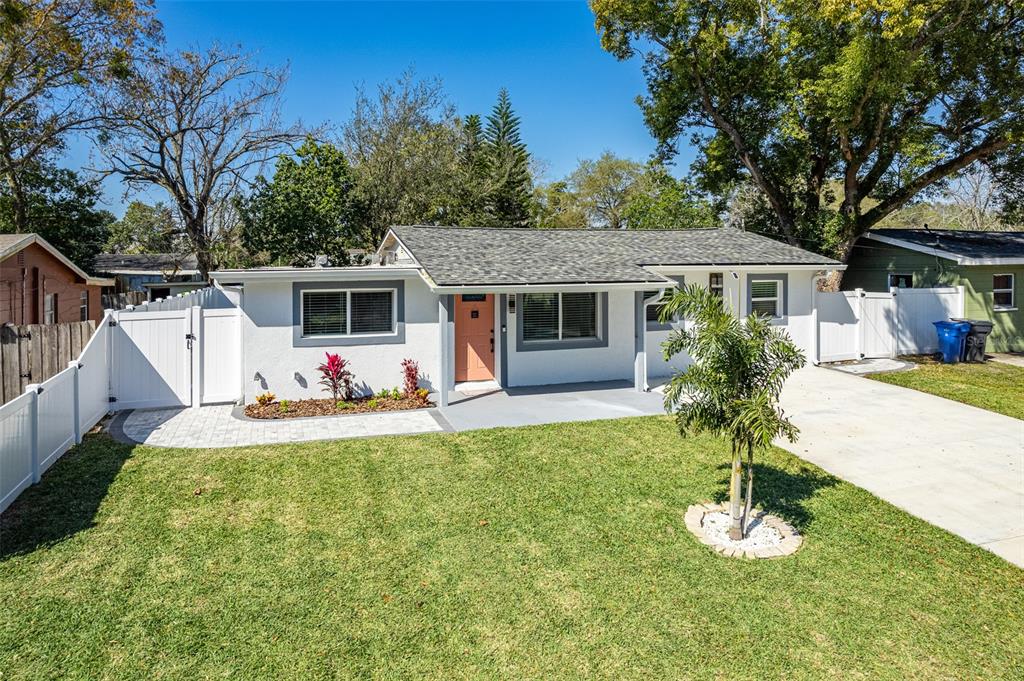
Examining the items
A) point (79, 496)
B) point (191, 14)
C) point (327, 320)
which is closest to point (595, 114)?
point (191, 14)

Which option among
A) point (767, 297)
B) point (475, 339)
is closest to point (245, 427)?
point (475, 339)

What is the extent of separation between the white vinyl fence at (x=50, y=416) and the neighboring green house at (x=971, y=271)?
→ 20.7 m

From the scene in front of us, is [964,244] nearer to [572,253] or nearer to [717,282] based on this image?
[717,282]

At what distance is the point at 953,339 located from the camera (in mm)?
15188

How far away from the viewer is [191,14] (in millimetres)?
23453

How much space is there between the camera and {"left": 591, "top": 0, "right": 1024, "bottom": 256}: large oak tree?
16828 mm

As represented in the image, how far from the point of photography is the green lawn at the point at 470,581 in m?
4.08

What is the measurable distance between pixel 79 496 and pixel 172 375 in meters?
4.66

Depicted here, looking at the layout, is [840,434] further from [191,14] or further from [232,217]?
[232,217]

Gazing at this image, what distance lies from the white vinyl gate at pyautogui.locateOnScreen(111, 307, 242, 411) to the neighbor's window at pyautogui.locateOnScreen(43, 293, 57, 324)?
1084 centimetres

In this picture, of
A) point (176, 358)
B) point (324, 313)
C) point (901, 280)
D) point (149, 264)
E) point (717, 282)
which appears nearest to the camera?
point (176, 358)

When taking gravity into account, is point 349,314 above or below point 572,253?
below

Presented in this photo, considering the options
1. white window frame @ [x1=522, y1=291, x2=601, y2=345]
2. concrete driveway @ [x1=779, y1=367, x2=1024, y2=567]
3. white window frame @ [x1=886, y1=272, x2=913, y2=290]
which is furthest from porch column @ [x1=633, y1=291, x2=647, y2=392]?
white window frame @ [x1=886, y1=272, x2=913, y2=290]

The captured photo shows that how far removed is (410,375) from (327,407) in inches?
66.3
